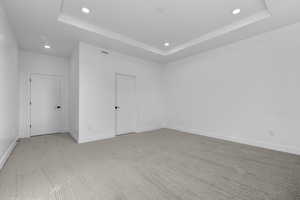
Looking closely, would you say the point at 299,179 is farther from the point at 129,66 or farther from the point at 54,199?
the point at 129,66

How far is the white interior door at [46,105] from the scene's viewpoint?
459 cm

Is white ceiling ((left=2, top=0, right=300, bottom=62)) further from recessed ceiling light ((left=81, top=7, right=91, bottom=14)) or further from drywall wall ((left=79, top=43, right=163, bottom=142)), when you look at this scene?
drywall wall ((left=79, top=43, right=163, bottom=142))

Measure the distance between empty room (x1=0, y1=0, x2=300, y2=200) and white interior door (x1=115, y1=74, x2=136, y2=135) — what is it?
4 centimetres

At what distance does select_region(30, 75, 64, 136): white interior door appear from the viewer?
4586 millimetres

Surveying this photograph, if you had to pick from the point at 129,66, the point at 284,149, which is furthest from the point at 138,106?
the point at 284,149

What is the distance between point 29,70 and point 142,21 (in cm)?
435

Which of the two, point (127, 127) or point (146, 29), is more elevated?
point (146, 29)

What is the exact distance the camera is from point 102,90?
4.32 m

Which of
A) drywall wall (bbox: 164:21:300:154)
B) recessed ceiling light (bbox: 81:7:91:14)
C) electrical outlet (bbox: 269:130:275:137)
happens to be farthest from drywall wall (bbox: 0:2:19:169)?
electrical outlet (bbox: 269:130:275:137)

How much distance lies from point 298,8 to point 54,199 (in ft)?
17.0

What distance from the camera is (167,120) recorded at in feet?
20.1

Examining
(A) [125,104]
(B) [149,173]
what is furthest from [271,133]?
(A) [125,104]

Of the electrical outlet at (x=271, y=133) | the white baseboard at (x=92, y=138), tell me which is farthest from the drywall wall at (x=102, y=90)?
the electrical outlet at (x=271, y=133)

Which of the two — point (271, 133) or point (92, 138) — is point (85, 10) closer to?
point (92, 138)
